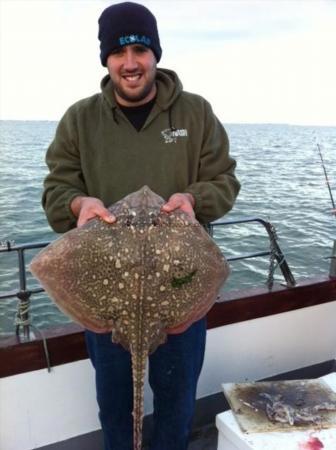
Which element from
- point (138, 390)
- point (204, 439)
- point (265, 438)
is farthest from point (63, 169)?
point (204, 439)

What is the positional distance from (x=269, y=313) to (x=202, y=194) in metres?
1.75

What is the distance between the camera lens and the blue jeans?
2.42 meters

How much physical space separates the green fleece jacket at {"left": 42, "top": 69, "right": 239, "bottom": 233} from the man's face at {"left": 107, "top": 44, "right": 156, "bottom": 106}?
13cm

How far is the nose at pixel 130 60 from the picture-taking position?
230 centimetres

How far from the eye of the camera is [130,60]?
2301mm

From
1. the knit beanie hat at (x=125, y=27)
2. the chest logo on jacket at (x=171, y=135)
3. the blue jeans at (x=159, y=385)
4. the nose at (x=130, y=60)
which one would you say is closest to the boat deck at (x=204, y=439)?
the blue jeans at (x=159, y=385)

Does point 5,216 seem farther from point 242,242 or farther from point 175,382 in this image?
point 175,382

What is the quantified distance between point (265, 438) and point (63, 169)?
186cm

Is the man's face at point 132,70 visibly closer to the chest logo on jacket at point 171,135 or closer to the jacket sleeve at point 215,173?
the chest logo on jacket at point 171,135

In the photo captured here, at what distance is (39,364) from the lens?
9.55ft

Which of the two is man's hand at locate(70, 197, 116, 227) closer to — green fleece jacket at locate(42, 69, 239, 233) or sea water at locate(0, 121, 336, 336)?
green fleece jacket at locate(42, 69, 239, 233)

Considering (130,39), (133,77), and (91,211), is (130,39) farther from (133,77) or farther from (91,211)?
(91,211)

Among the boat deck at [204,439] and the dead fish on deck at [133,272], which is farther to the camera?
the boat deck at [204,439]

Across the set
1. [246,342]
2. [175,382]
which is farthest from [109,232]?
[246,342]
